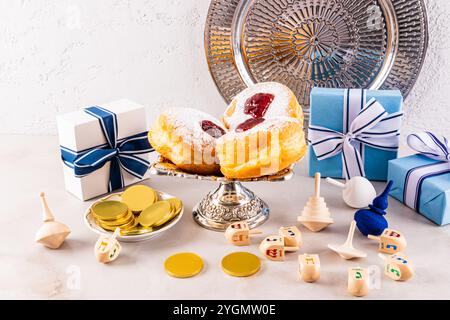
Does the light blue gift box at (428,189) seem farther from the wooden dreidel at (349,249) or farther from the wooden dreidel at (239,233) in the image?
the wooden dreidel at (239,233)

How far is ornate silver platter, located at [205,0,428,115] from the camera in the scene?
3.74 feet

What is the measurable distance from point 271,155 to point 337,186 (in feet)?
0.95

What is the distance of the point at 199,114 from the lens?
3.14ft

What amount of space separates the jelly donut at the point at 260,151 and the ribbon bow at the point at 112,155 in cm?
26

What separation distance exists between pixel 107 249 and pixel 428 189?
1.74 feet

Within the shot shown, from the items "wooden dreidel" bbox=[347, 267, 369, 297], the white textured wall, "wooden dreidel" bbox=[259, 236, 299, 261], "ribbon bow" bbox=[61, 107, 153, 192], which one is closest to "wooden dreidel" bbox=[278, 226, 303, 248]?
Answer: "wooden dreidel" bbox=[259, 236, 299, 261]

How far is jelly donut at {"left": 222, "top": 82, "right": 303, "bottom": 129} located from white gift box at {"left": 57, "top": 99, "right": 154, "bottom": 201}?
184 mm

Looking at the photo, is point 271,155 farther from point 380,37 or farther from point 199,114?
point 380,37

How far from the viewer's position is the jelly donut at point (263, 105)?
96 centimetres

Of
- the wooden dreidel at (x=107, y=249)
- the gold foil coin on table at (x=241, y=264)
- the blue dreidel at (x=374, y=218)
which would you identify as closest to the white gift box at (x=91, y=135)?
the wooden dreidel at (x=107, y=249)

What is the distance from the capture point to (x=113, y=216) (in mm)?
906

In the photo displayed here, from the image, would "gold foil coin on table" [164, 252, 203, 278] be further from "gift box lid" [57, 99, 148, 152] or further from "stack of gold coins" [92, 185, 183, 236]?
"gift box lid" [57, 99, 148, 152]

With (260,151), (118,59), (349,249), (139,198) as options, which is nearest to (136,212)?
(139,198)
